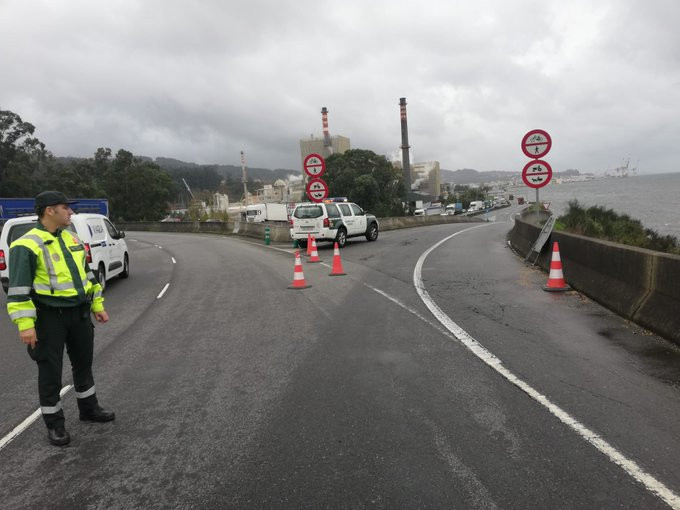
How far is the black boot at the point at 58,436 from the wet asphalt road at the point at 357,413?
0.20 ft

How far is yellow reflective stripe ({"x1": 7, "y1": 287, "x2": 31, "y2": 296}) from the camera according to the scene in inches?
147

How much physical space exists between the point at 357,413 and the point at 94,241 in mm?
9427

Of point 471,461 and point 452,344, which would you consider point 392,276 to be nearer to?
point 452,344

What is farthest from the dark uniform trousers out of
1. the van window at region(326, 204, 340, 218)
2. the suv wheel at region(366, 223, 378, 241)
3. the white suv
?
the suv wheel at region(366, 223, 378, 241)

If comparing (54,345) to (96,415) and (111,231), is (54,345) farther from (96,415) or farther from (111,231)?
(111,231)

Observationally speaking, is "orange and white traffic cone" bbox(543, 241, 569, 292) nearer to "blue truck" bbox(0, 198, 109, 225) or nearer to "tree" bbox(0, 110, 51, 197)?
"blue truck" bbox(0, 198, 109, 225)

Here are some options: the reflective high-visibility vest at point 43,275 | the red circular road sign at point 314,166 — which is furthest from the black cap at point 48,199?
the red circular road sign at point 314,166

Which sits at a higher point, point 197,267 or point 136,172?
point 136,172

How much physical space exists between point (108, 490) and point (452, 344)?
409 cm

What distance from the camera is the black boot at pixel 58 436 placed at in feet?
12.8

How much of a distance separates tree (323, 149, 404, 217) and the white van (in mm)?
65388

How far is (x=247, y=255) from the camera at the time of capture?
64.4 feet

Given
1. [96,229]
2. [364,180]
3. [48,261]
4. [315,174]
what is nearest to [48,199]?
[48,261]

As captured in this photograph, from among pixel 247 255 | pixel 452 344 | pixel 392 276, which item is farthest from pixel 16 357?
pixel 247 255
